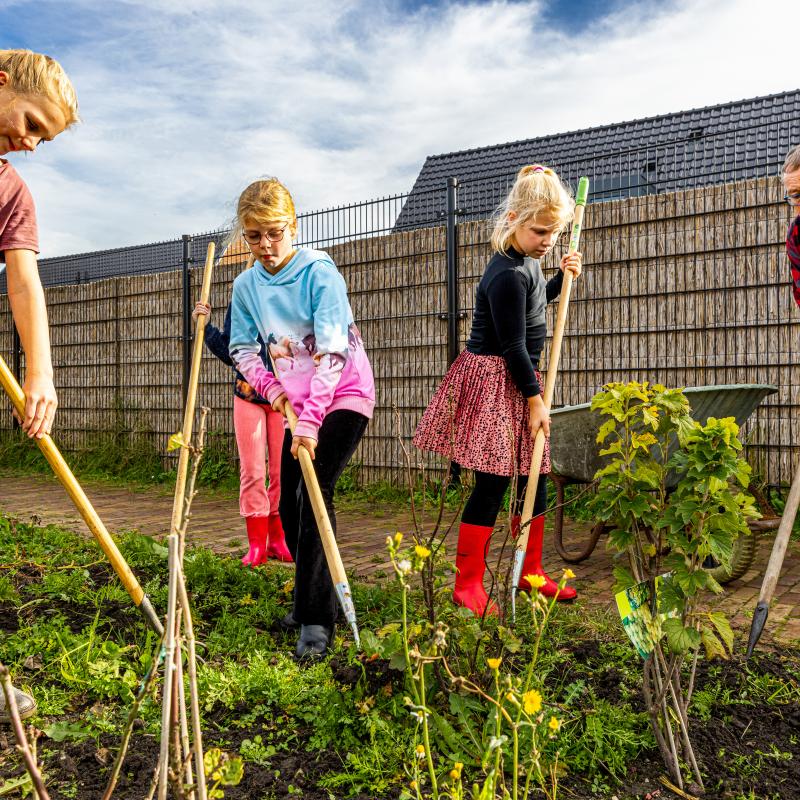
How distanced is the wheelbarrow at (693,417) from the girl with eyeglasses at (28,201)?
7.70 feet

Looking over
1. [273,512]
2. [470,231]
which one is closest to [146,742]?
[273,512]

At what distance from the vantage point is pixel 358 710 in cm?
210

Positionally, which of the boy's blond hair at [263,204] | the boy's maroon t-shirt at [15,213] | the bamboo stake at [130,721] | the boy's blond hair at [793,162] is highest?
the boy's blond hair at [793,162]

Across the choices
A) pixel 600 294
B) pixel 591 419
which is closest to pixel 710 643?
pixel 591 419

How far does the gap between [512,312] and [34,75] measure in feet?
5.95

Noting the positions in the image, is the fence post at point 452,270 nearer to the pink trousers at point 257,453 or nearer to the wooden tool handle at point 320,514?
the pink trousers at point 257,453

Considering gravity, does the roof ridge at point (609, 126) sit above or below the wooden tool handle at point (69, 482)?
above

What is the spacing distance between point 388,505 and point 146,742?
4836mm

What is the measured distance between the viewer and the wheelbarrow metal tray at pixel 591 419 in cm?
360

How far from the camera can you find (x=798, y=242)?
316cm

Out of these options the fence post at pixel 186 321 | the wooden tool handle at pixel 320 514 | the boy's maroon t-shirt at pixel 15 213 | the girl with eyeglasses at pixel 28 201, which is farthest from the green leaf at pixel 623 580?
the fence post at pixel 186 321

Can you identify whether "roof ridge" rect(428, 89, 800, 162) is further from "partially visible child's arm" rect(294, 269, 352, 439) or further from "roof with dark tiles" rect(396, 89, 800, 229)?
"partially visible child's arm" rect(294, 269, 352, 439)

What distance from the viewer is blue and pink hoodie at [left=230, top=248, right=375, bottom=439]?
2768 mm

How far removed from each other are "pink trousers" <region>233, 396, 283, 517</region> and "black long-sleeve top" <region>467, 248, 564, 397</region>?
161cm
